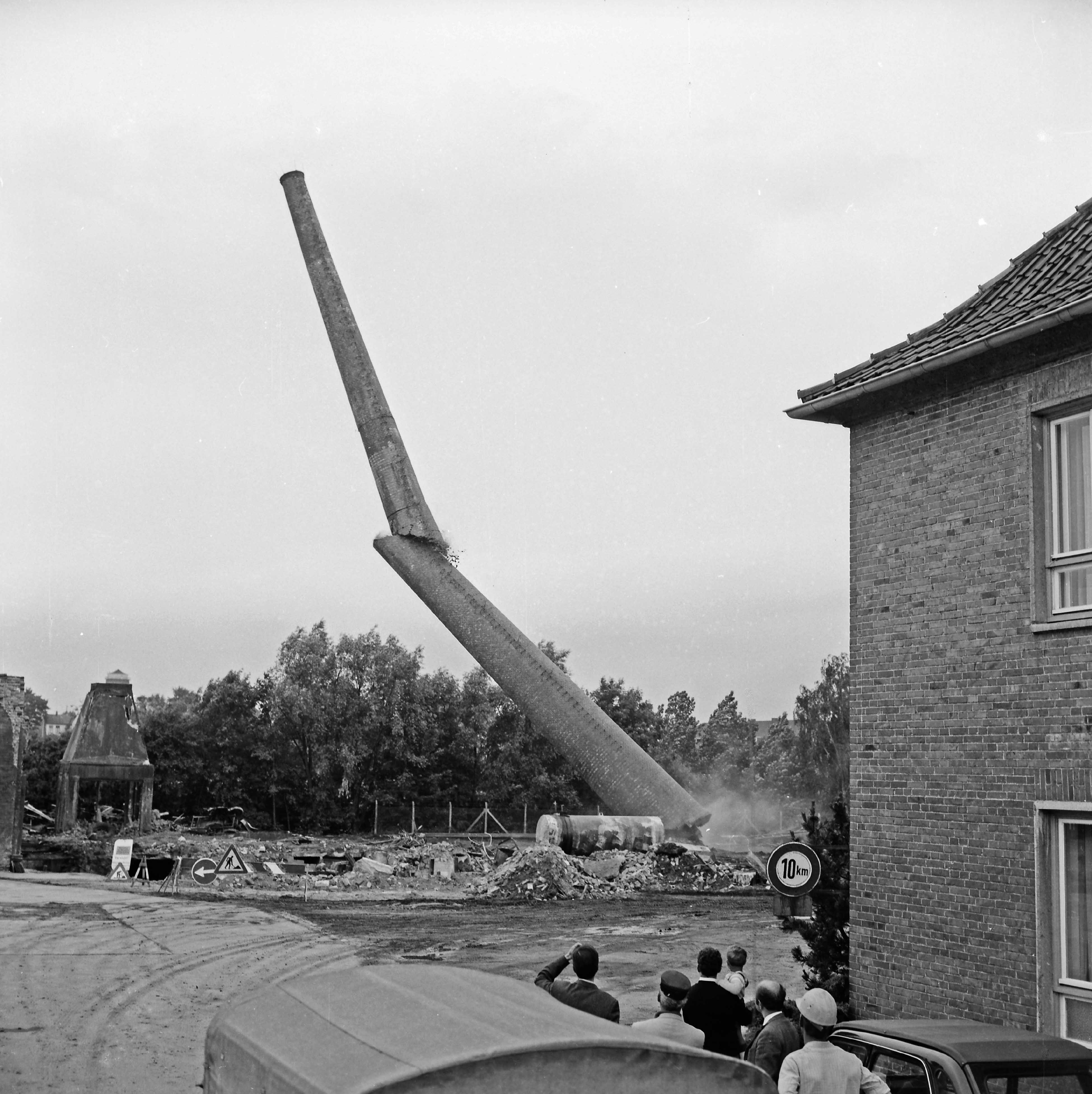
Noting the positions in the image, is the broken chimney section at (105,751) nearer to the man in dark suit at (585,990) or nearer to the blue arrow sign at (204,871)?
the blue arrow sign at (204,871)

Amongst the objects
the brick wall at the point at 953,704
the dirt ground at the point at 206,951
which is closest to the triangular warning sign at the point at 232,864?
the dirt ground at the point at 206,951

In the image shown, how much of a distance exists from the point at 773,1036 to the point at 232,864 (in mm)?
18571

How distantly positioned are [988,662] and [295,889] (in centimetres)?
2032

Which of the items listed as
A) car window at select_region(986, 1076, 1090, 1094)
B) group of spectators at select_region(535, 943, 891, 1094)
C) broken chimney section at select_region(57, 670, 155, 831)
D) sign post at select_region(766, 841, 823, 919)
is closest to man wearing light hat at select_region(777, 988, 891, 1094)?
group of spectators at select_region(535, 943, 891, 1094)

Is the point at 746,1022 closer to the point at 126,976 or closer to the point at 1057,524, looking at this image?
the point at 1057,524

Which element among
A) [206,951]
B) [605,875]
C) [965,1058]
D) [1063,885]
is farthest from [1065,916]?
[605,875]

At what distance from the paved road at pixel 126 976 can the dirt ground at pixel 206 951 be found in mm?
32

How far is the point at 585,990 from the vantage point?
6.59 metres

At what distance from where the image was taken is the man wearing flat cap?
568 cm

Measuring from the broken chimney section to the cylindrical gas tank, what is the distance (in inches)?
639

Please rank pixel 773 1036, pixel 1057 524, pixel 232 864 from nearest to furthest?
pixel 773 1036
pixel 1057 524
pixel 232 864

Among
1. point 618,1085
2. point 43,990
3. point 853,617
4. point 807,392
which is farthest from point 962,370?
point 43,990

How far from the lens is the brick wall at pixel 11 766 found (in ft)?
103

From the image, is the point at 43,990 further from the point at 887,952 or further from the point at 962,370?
the point at 962,370
